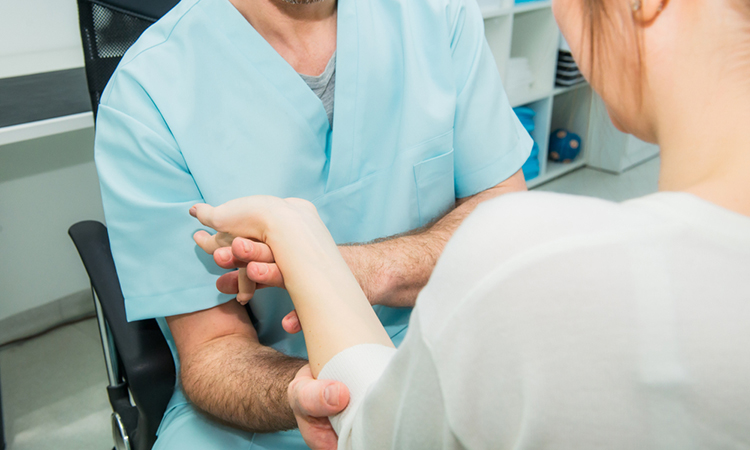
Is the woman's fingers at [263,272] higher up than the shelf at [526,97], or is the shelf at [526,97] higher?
the woman's fingers at [263,272]

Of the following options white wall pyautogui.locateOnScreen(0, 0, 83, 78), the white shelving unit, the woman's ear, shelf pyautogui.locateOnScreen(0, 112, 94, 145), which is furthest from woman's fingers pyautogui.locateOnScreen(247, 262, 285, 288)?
the white shelving unit

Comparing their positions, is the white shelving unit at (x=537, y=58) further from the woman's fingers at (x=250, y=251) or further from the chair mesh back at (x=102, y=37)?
the woman's fingers at (x=250, y=251)

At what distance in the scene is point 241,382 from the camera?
748mm

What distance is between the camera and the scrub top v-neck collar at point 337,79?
0.83 meters

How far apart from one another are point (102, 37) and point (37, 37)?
32.8 inches

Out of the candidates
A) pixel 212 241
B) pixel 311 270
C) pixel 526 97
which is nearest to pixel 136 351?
pixel 212 241

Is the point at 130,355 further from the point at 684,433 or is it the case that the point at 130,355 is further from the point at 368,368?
the point at 684,433

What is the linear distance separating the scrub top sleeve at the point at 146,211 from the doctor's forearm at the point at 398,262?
0.23 m

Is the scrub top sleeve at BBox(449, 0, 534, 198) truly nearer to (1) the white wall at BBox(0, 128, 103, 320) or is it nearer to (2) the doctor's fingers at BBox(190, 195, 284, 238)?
(2) the doctor's fingers at BBox(190, 195, 284, 238)

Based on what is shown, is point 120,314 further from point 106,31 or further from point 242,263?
point 106,31

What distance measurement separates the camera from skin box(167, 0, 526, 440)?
26.5 inches

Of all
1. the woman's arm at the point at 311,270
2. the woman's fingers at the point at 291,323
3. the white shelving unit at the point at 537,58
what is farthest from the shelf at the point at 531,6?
the woman's fingers at the point at 291,323

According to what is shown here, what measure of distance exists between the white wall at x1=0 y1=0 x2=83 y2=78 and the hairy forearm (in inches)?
45.1

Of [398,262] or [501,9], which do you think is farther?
[501,9]
